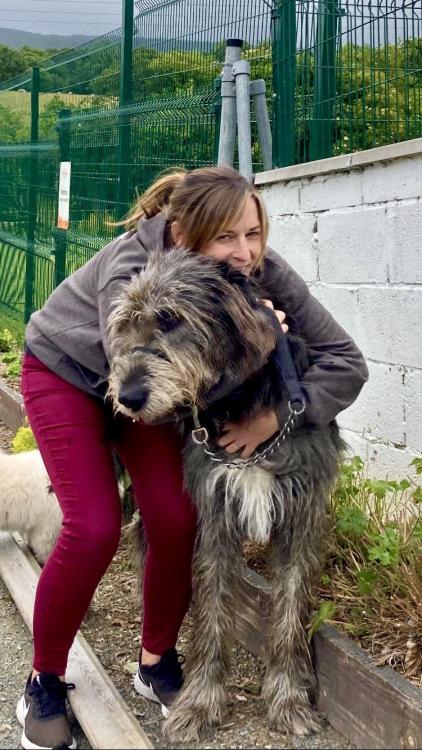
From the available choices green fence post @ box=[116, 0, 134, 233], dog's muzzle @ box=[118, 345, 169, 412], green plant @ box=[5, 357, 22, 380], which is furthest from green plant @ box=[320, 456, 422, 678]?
green plant @ box=[5, 357, 22, 380]

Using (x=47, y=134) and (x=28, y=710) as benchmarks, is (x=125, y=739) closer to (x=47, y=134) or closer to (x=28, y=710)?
(x=28, y=710)

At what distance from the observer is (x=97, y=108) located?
822 cm

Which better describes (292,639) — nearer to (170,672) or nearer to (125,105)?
(170,672)

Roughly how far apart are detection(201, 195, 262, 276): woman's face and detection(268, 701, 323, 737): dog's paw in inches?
63.9

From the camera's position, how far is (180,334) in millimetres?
3002

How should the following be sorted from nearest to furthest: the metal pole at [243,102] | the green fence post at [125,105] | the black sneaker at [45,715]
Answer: the black sneaker at [45,715] < the metal pole at [243,102] < the green fence post at [125,105]

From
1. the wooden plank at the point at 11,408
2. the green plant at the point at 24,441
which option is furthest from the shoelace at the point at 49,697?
the wooden plank at the point at 11,408

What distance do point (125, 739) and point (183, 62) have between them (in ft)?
16.2

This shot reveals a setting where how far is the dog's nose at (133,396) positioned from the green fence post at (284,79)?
3.32 metres

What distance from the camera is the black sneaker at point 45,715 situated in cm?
331

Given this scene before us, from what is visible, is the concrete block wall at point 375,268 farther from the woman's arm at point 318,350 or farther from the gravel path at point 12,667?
the gravel path at point 12,667

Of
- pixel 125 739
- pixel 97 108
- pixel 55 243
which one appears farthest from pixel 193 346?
pixel 55 243

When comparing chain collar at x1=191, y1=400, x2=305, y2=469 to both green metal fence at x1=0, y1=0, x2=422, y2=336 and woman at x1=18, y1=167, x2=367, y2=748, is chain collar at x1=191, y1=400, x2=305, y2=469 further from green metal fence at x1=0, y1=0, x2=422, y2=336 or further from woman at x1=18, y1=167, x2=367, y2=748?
green metal fence at x1=0, y1=0, x2=422, y2=336

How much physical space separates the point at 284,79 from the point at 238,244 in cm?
294
